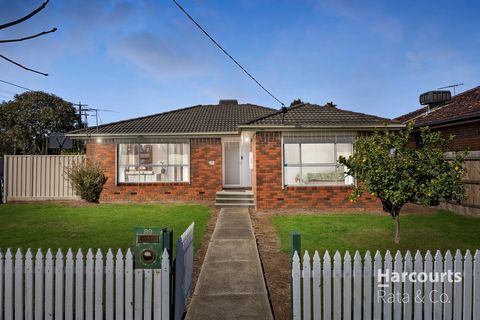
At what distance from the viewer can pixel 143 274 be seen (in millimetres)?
3742

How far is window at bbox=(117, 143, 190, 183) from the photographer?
1498 centimetres

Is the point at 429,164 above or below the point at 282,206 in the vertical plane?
above

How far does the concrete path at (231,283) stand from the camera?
4115 millimetres

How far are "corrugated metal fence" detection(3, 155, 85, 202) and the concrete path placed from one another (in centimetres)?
981

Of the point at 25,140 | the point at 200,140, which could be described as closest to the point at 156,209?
the point at 200,140

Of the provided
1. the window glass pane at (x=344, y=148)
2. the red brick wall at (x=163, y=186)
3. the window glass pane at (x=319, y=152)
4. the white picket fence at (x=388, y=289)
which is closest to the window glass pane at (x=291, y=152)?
the window glass pane at (x=319, y=152)

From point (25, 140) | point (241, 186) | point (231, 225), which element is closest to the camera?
point (231, 225)

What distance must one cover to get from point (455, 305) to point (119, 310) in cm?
377

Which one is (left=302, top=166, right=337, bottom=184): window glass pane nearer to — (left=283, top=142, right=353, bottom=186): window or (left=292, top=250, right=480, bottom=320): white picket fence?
(left=283, top=142, right=353, bottom=186): window

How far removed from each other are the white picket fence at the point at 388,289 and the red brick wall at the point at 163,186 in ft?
36.7

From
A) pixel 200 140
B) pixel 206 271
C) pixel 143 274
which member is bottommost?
pixel 206 271

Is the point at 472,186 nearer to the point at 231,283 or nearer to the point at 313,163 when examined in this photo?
the point at 313,163

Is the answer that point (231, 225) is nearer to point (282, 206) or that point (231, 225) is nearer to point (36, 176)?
point (282, 206)

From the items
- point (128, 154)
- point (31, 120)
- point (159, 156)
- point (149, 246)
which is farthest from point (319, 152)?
point (31, 120)
